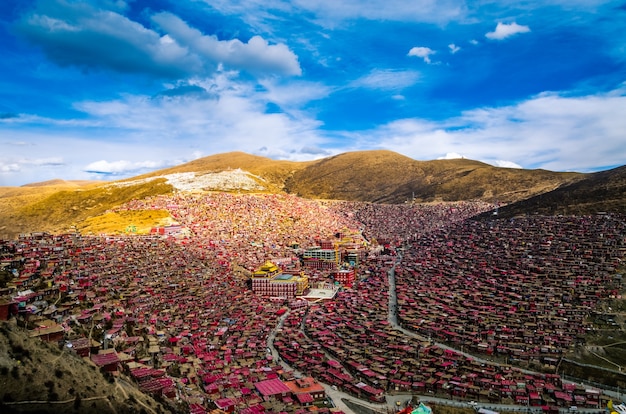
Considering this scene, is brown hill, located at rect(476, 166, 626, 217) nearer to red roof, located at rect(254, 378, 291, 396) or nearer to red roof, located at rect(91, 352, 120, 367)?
red roof, located at rect(254, 378, 291, 396)

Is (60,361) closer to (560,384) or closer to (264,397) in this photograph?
(264,397)

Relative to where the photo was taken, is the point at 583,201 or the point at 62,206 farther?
the point at 62,206

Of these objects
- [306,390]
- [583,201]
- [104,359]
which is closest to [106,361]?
[104,359]

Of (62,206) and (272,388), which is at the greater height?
(62,206)

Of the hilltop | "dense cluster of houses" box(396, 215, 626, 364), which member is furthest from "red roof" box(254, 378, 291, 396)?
the hilltop

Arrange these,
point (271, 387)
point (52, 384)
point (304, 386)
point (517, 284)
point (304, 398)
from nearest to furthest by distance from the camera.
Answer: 1. point (52, 384)
2. point (304, 398)
3. point (271, 387)
4. point (304, 386)
5. point (517, 284)

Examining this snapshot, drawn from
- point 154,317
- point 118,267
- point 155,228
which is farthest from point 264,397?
point 155,228

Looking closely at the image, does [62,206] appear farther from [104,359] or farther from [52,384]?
[52,384]
